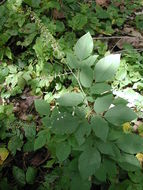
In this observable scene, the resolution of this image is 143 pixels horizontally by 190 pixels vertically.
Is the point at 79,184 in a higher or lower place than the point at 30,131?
higher

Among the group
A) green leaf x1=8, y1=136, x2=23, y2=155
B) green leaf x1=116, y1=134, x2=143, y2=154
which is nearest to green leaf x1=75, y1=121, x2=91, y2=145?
green leaf x1=116, y1=134, x2=143, y2=154

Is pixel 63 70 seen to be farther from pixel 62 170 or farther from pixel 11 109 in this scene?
pixel 62 170

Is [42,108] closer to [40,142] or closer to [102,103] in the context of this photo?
[40,142]

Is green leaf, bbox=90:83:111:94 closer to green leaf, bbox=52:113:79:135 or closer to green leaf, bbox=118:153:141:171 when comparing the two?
green leaf, bbox=52:113:79:135

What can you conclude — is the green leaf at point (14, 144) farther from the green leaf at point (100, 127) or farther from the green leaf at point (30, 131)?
the green leaf at point (100, 127)

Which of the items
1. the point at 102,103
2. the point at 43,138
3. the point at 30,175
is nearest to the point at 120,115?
the point at 102,103

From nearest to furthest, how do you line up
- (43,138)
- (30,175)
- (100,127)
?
1. (100,127)
2. (43,138)
3. (30,175)

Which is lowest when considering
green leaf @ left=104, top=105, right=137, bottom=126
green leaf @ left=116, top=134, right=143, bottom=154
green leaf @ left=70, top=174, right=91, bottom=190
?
green leaf @ left=70, top=174, right=91, bottom=190
